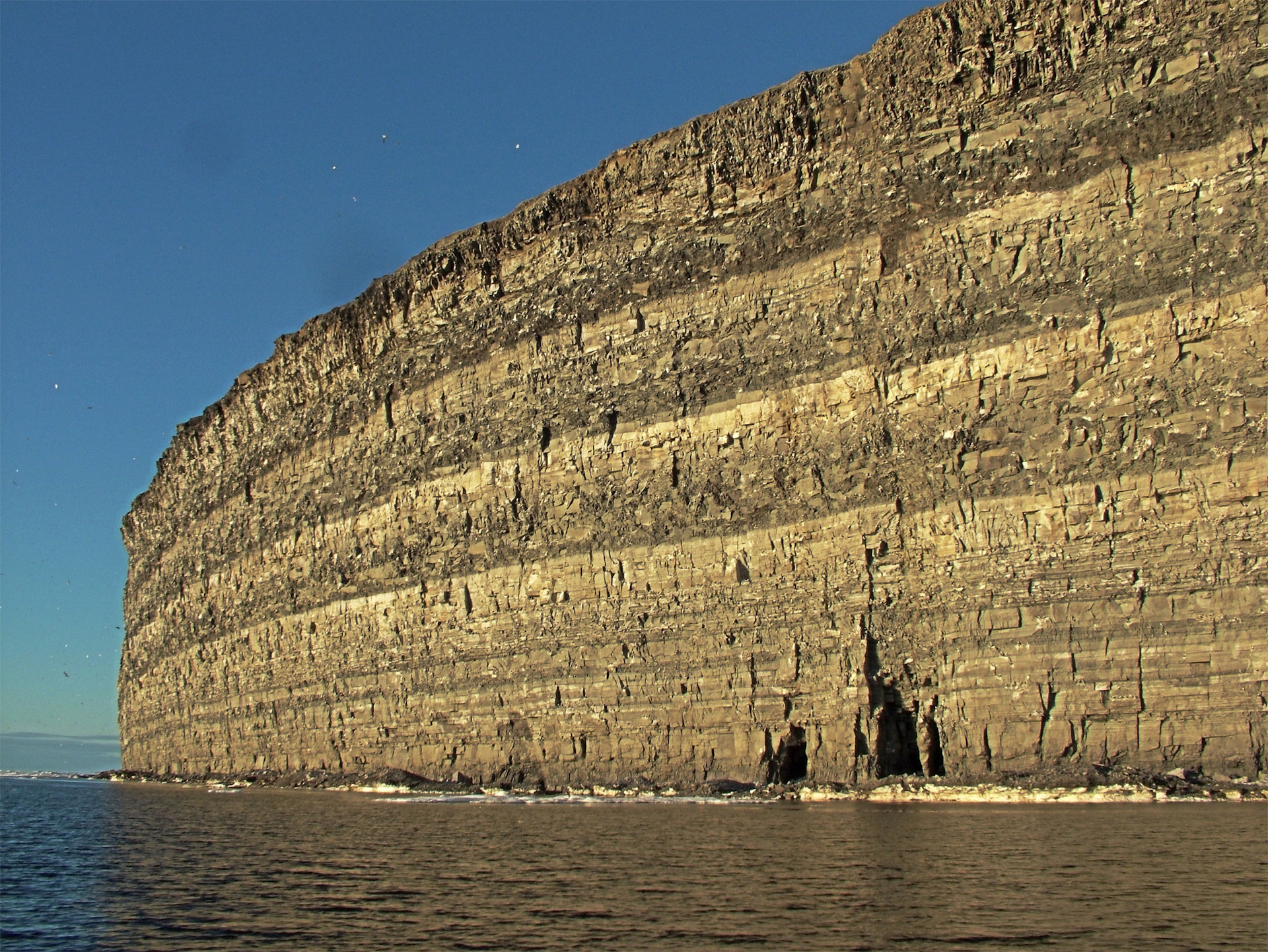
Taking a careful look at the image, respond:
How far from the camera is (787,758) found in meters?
15.7

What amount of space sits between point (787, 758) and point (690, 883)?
8379mm

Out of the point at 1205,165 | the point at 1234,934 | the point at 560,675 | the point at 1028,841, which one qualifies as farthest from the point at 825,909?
the point at 560,675

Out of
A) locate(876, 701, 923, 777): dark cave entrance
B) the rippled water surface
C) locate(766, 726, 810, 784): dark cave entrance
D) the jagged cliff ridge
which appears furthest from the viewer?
locate(766, 726, 810, 784): dark cave entrance

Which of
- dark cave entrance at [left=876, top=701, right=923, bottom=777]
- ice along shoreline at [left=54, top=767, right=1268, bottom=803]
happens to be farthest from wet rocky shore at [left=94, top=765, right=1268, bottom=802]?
dark cave entrance at [left=876, top=701, right=923, bottom=777]

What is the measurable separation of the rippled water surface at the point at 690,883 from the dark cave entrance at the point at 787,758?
193 cm

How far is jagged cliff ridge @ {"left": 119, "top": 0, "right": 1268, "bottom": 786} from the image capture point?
13164 millimetres

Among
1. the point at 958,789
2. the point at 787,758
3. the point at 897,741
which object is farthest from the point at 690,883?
the point at 787,758

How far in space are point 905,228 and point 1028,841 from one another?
31.4 feet

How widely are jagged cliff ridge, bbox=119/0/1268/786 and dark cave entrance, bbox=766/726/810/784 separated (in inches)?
1.7

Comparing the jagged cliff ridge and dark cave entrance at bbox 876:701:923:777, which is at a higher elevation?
the jagged cliff ridge

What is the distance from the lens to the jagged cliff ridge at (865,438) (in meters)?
13.2

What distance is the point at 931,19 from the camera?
16.1 metres

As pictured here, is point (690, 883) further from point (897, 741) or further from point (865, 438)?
point (865, 438)

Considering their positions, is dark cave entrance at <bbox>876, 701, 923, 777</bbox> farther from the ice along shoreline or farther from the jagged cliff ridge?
the ice along shoreline
